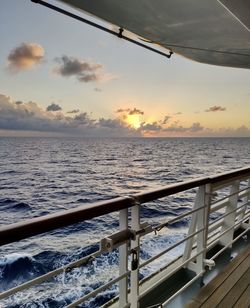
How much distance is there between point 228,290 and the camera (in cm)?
166

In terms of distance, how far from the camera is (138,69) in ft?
71.3

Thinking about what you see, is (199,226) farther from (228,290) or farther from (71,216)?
(71,216)

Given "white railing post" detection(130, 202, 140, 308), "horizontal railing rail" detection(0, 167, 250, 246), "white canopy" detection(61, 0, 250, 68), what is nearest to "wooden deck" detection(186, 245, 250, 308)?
"white railing post" detection(130, 202, 140, 308)

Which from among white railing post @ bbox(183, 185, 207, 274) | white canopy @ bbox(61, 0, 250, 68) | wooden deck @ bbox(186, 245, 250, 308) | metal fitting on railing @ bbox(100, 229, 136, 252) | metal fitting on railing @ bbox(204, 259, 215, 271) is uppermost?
white canopy @ bbox(61, 0, 250, 68)

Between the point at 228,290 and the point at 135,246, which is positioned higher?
the point at 135,246

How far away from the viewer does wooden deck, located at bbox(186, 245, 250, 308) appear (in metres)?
1.53

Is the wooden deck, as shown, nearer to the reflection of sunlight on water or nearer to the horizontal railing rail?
the horizontal railing rail

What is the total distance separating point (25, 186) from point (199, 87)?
50.6 ft

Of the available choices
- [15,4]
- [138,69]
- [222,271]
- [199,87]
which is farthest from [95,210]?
[199,87]

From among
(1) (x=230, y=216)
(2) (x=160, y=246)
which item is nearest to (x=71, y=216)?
(1) (x=230, y=216)

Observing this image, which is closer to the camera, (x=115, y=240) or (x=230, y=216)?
(x=115, y=240)

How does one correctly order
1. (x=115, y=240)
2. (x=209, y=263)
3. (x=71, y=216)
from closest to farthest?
(x=71, y=216) < (x=115, y=240) < (x=209, y=263)

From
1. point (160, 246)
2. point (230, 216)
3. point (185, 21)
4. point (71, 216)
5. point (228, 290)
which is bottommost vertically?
point (160, 246)

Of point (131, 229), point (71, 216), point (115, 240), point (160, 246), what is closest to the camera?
point (71, 216)
